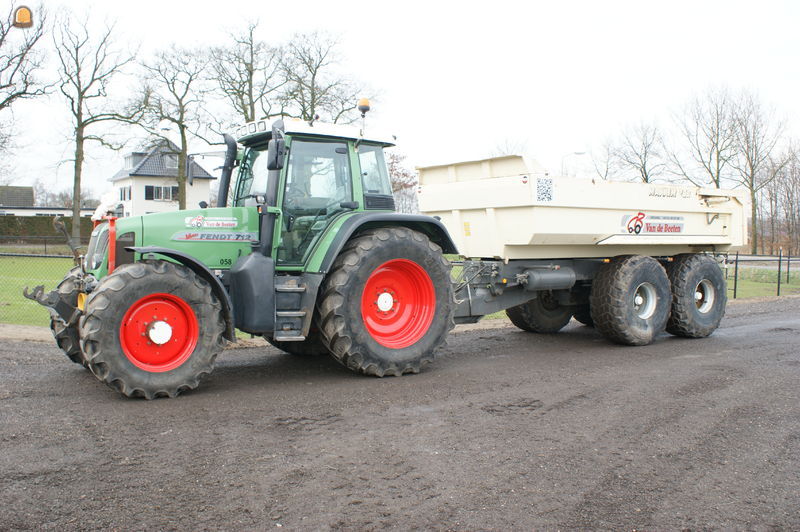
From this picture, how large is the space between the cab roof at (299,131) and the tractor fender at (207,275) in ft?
5.27

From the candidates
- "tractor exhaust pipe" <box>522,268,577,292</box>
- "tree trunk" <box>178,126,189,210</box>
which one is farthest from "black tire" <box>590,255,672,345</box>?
"tree trunk" <box>178,126,189,210</box>

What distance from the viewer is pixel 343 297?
22.0 ft

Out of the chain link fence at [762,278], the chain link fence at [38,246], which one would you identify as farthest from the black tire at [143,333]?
the chain link fence at [38,246]

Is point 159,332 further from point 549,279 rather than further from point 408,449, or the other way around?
point 549,279

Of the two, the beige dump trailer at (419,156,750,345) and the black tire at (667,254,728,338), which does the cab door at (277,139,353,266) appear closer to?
the beige dump trailer at (419,156,750,345)

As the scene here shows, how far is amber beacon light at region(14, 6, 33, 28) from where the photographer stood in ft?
20.6

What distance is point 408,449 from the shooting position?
15.8 ft

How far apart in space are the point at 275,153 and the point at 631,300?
18.6 ft

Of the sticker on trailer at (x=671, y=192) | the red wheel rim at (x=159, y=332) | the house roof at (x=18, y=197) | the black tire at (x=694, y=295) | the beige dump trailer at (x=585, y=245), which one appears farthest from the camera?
the house roof at (x=18, y=197)

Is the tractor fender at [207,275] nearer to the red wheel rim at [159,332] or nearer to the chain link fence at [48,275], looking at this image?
the red wheel rim at [159,332]

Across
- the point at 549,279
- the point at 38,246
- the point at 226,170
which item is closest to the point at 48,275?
the point at 38,246

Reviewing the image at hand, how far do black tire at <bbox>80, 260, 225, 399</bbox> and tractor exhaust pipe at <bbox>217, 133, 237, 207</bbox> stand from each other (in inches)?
65.2

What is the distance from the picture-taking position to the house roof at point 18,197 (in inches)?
2884

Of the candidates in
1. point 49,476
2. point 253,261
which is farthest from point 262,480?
point 253,261
